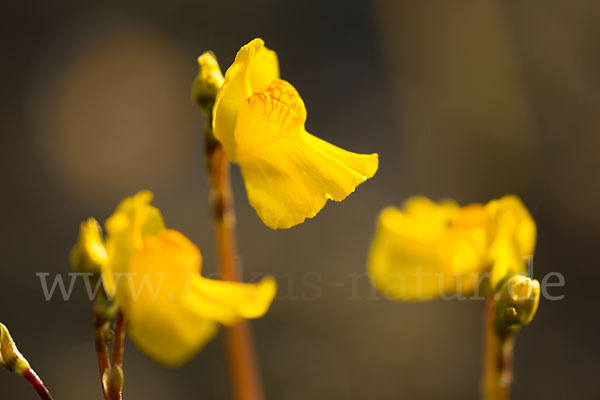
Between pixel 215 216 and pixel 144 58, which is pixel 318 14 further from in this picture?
pixel 215 216

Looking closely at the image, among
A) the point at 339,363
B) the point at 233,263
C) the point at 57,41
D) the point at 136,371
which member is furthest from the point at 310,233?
the point at 233,263

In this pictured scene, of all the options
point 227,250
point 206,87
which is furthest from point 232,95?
point 227,250

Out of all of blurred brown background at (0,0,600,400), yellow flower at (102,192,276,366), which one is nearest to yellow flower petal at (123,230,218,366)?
yellow flower at (102,192,276,366)

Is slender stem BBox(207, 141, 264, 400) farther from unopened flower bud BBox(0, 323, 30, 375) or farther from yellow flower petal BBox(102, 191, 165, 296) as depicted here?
unopened flower bud BBox(0, 323, 30, 375)

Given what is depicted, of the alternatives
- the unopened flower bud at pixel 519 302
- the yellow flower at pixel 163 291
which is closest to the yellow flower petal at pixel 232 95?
the yellow flower at pixel 163 291

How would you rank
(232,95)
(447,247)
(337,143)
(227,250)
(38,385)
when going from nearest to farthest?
Result: (38,385) < (232,95) < (227,250) < (447,247) < (337,143)

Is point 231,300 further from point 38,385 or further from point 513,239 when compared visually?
point 513,239

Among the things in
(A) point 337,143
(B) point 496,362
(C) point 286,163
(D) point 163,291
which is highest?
(A) point 337,143
